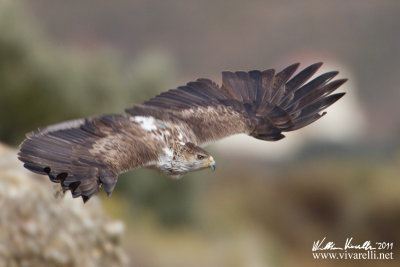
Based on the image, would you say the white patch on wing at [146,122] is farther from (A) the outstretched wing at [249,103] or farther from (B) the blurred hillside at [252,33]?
(B) the blurred hillside at [252,33]

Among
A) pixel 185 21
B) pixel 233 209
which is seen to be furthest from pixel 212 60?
pixel 233 209

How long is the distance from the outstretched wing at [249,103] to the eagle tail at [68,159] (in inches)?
64.2

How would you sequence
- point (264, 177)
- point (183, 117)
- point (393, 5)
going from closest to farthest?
point (183, 117) < point (264, 177) < point (393, 5)

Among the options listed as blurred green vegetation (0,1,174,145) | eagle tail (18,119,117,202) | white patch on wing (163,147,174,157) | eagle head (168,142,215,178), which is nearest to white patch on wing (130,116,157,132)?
white patch on wing (163,147,174,157)

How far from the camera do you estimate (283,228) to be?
24.3 meters

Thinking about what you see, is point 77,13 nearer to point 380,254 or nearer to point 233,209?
point 233,209

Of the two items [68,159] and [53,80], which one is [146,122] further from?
[53,80]

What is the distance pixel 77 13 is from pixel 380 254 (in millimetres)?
37621

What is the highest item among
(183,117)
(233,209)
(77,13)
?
(77,13)

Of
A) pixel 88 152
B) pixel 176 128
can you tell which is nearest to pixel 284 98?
pixel 176 128

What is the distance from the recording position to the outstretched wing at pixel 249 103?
31.2 ft

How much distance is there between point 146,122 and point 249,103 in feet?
5.94

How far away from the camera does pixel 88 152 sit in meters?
7.53

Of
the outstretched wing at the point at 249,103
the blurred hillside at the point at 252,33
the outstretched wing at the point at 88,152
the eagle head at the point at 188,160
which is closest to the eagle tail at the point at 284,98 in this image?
the outstretched wing at the point at 249,103
